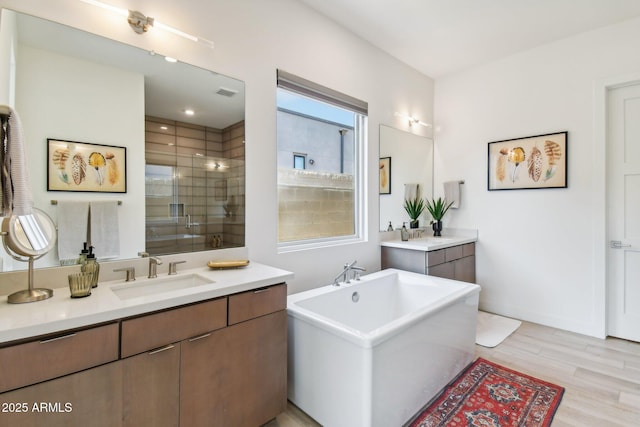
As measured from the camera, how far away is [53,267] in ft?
4.86

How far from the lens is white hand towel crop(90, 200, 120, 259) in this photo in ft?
5.22

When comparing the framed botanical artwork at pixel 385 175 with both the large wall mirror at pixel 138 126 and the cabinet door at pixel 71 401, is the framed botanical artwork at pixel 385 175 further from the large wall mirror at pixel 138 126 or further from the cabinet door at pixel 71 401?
the cabinet door at pixel 71 401

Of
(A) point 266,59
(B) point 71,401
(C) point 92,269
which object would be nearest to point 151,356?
(B) point 71,401

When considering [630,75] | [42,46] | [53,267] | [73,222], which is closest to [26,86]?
[42,46]

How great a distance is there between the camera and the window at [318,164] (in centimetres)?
256

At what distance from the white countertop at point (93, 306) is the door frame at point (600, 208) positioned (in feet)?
10.2

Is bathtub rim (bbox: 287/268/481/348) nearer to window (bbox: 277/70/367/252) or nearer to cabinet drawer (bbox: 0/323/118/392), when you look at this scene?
window (bbox: 277/70/367/252)

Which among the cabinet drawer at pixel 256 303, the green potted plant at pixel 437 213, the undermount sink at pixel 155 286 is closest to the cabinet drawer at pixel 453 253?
the green potted plant at pixel 437 213

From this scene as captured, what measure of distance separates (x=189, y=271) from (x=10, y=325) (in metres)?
0.89

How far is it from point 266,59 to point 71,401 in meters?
2.22

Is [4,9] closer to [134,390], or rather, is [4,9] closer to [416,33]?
[134,390]

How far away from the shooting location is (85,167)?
5.08ft

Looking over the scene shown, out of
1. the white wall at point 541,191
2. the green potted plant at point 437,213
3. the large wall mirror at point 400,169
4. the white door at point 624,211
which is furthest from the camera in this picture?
the green potted plant at point 437,213

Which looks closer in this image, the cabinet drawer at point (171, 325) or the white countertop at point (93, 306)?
the white countertop at point (93, 306)
